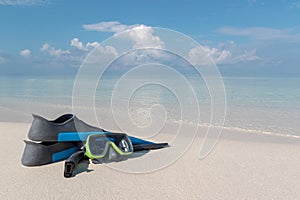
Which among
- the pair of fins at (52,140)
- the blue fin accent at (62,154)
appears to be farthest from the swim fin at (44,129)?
the blue fin accent at (62,154)

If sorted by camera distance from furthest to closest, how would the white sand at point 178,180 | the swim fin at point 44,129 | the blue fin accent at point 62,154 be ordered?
the blue fin accent at point 62,154 < the swim fin at point 44,129 < the white sand at point 178,180

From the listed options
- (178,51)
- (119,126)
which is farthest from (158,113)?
(178,51)

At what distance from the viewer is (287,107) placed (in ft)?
28.3

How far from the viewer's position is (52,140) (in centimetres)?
275

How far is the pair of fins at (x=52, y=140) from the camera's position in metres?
2.71

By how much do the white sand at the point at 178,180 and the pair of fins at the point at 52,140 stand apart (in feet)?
0.30

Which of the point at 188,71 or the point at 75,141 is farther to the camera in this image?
the point at 188,71

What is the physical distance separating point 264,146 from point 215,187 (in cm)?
177

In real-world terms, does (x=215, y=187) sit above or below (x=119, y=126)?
below

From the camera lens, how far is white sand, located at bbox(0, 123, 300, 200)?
7.24ft

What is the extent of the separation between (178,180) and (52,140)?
1.25 meters

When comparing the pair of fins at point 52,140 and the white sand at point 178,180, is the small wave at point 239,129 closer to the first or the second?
the white sand at point 178,180

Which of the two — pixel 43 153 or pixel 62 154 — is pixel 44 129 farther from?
pixel 62 154

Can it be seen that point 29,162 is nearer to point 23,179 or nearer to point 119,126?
point 23,179
